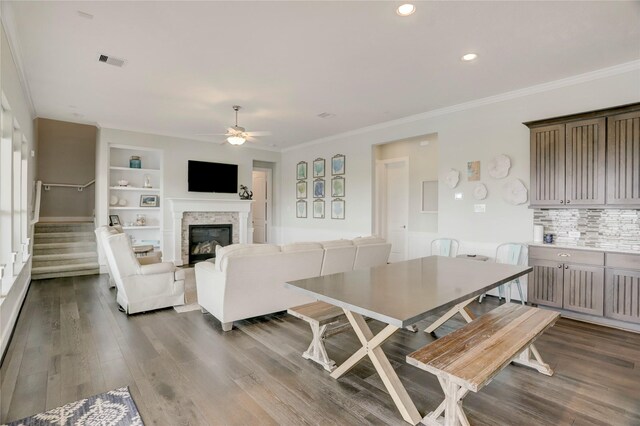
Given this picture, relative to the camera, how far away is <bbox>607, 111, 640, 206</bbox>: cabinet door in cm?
342

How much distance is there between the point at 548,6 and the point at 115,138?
717cm

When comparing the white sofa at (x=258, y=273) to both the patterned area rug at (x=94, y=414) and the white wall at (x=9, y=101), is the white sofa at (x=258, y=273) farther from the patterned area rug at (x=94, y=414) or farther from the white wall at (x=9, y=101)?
the white wall at (x=9, y=101)

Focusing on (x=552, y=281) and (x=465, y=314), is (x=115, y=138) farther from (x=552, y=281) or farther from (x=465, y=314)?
(x=552, y=281)

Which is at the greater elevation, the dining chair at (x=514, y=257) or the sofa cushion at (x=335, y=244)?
the sofa cushion at (x=335, y=244)

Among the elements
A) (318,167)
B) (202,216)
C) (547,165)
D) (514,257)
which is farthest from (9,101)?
(514,257)

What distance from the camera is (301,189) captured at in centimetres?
845

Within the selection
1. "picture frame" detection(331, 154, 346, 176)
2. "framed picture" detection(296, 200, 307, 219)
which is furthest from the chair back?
"framed picture" detection(296, 200, 307, 219)

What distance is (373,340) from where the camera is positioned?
7.38 feet

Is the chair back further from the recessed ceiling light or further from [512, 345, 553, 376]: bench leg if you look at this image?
the recessed ceiling light

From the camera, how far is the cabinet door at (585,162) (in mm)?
3637

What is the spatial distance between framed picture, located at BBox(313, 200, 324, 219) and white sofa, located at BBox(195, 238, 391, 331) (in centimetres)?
383

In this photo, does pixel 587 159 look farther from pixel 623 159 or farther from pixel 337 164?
pixel 337 164

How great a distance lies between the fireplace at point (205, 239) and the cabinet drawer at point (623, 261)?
711 centimetres

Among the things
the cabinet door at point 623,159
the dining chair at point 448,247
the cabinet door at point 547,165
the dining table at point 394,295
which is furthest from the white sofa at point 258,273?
the cabinet door at point 623,159
